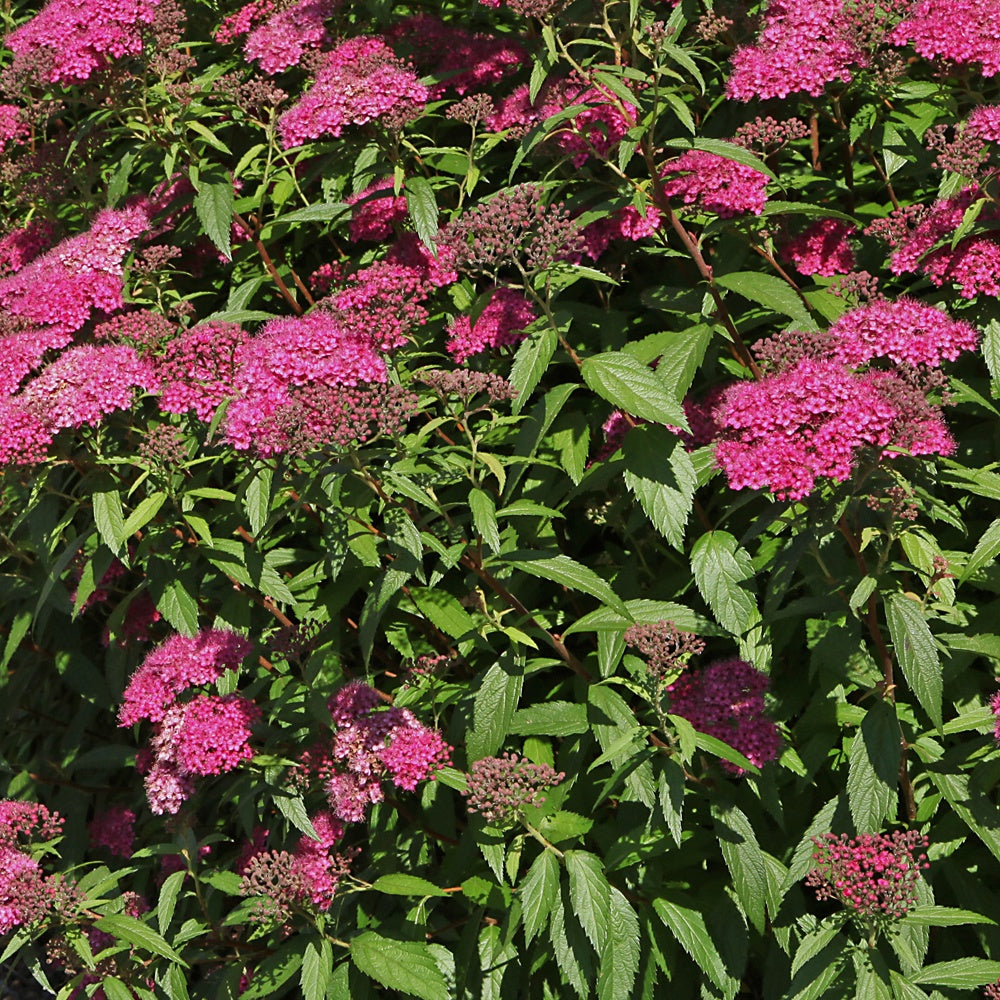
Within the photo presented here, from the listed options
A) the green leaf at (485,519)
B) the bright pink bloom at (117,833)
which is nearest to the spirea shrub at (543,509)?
the green leaf at (485,519)

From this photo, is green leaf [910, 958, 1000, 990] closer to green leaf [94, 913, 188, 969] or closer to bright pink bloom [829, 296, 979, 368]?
bright pink bloom [829, 296, 979, 368]

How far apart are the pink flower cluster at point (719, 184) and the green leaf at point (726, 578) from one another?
41.4 inches

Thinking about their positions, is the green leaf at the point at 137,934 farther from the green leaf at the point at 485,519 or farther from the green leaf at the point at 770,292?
the green leaf at the point at 770,292

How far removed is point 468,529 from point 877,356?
1369mm

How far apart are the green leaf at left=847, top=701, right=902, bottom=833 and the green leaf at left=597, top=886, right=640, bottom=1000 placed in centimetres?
73

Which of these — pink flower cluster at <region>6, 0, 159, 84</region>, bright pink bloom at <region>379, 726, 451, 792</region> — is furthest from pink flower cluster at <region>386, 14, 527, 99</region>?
bright pink bloom at <region>379, 726, 451, 792</region>

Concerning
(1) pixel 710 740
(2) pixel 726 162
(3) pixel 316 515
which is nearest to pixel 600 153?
(2) pixel 726 162

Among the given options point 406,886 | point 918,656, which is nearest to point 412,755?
point 406,886

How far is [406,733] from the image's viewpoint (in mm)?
3850

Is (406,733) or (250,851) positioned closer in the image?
(406,733)

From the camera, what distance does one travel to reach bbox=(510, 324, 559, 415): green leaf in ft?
11.9

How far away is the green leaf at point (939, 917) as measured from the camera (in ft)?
11.2

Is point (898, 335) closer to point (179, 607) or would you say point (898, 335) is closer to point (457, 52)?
point (457, 52)

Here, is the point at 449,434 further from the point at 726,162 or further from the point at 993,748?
the point at 993,748
